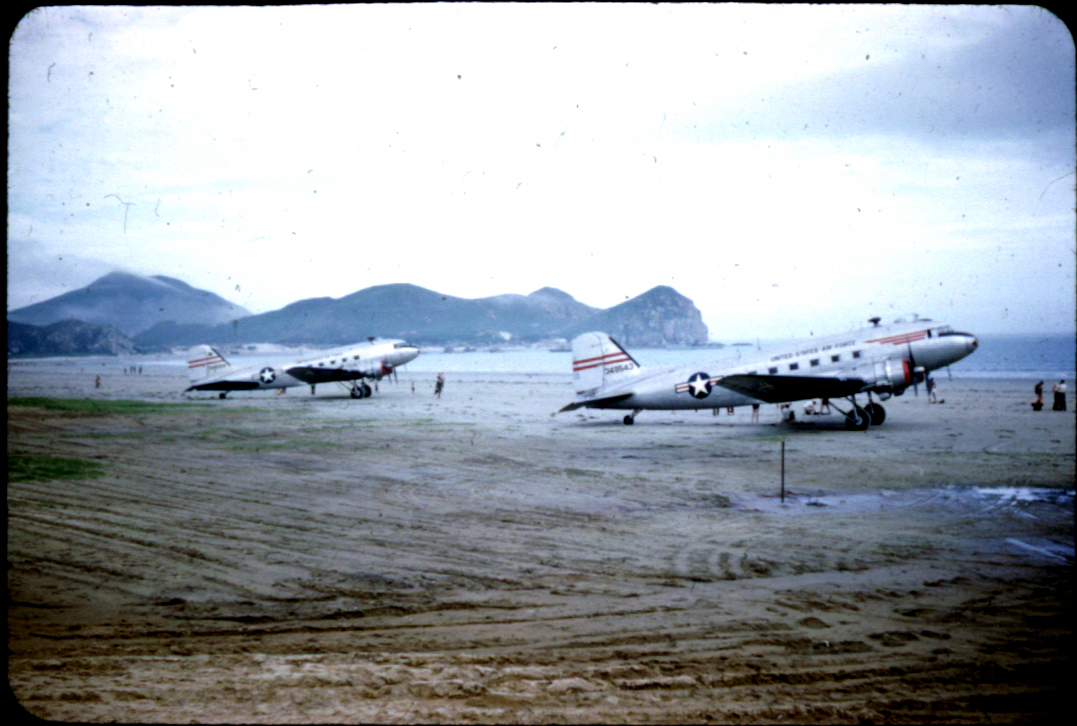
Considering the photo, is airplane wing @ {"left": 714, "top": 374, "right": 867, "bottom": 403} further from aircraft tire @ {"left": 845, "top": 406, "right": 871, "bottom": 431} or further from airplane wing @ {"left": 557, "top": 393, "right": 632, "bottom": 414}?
airplane wing @ {"left": 557, "top": 393, "right": 632, "bottom": 414}

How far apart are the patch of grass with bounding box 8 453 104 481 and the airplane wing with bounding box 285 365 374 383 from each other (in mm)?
22871

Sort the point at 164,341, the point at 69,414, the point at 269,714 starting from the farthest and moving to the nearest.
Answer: the point at 164,341
the point at 69,414
the point at 269,714

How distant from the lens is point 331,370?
133 ft

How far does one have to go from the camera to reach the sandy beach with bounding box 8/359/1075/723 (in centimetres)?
500

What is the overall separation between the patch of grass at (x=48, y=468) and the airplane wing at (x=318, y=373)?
75.0 feet

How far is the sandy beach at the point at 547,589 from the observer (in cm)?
500

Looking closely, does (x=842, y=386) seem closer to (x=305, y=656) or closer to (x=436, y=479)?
(x=436, y=479)

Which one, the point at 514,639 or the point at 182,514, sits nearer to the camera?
the point at 514,639

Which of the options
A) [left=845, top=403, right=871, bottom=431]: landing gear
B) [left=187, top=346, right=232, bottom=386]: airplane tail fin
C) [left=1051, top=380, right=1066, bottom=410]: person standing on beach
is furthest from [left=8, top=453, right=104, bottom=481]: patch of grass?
[left=1051, top=380, right=1066, bottom=410]: person standing on beach

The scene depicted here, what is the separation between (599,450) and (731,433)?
6.18m

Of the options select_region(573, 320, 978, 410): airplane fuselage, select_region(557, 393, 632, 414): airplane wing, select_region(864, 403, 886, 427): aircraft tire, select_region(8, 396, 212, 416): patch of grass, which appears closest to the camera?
select_region(573, 320, 978, 410): airplane fuselage

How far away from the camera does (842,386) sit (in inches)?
898

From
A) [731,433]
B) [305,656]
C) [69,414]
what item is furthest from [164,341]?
[305,656]

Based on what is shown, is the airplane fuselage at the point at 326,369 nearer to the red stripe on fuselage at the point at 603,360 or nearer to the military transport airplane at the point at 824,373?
the red stripe on fuselage at the point at 603,360
